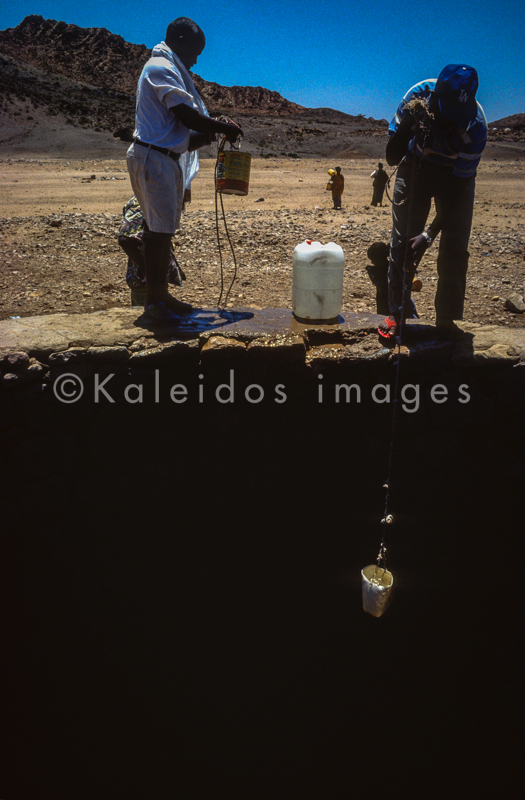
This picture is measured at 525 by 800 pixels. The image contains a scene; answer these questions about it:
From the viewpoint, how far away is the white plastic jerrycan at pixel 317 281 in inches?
112

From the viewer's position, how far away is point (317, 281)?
9.43ft

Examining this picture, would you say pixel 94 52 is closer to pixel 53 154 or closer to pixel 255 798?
pixel 53 154

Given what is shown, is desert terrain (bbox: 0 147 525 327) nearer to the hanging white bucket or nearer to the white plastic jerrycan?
the white plastic jerrycan

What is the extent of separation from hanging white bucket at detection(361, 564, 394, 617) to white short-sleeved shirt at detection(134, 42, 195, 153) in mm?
2357

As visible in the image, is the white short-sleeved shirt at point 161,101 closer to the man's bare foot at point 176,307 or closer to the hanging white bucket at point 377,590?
the man's bare foot at point 176,307

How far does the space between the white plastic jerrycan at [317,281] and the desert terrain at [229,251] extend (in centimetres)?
138

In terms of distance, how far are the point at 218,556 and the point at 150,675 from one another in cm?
99

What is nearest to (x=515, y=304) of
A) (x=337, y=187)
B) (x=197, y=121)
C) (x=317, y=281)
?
(x=317, y=281)

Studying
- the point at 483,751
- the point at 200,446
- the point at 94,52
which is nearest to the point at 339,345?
the point at 200,446

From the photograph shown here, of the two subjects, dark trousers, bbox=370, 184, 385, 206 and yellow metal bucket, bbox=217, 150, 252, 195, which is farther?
dark trousers, bbox=370, 184, 385, 206

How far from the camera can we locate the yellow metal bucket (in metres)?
2.68

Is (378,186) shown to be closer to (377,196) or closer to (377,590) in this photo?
(377,196)

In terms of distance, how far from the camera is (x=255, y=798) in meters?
3.33
